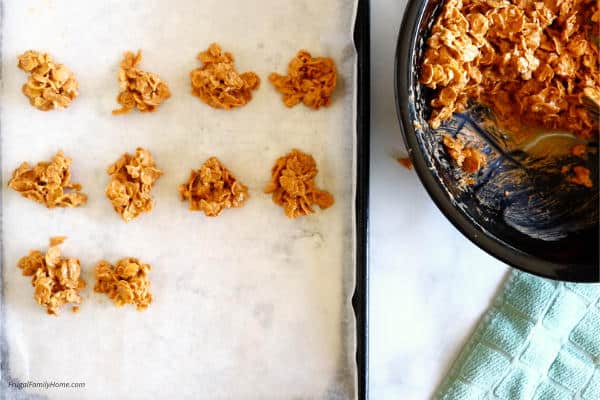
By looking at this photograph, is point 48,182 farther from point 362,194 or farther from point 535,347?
point 535,347

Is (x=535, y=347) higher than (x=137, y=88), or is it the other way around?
(x=137, y=88)

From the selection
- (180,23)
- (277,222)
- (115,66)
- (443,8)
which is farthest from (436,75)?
(115,66)

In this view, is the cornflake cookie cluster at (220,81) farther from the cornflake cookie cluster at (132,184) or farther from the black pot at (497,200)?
the black pot at (497,200)

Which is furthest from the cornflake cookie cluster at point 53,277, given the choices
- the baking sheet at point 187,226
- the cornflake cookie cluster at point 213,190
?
the cornflake cookie cluster at point 213,190

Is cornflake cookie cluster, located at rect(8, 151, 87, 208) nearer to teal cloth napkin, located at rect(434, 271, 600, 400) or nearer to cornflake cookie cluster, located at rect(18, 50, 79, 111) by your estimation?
cornflake cookie cluster, located at rect(18, 50, 79, 111)

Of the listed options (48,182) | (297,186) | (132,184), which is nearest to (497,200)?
(297,186)
